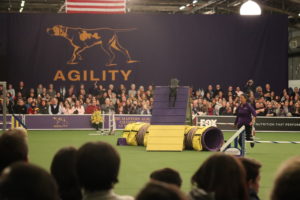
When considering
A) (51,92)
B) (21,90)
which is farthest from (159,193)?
(21,90)

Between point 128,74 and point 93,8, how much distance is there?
6.22m

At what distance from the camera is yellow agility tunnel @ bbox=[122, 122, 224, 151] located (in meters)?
17.2

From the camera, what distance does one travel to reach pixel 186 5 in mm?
38500

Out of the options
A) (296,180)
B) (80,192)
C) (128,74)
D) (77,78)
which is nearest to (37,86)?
(77,78)

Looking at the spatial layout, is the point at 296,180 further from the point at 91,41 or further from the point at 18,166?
the point at 91,41

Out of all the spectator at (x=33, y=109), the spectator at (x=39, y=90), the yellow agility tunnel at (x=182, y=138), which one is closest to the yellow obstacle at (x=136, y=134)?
the yellow agility tunnel at (x=182, y=138)

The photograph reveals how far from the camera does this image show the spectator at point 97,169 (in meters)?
3.53

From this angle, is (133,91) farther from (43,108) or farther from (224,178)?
(224,178)

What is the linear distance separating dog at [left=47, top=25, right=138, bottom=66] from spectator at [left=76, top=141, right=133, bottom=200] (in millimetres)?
28782

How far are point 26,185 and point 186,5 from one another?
36986 mm

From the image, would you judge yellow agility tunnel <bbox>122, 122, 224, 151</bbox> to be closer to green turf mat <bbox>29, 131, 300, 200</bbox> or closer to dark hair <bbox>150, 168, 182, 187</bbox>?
green turf mat <bbox>29, 131, 300, 200</bbox>

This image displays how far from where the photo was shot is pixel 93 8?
1067 inches

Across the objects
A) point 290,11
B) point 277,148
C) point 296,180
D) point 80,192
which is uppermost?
point 290,11

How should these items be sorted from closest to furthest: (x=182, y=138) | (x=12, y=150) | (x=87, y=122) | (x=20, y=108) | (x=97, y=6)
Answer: (x=12, y=150)
(x=182, y=138)
(x=97, y=6)
(x=20, y=108)
(x=87, y=122)
